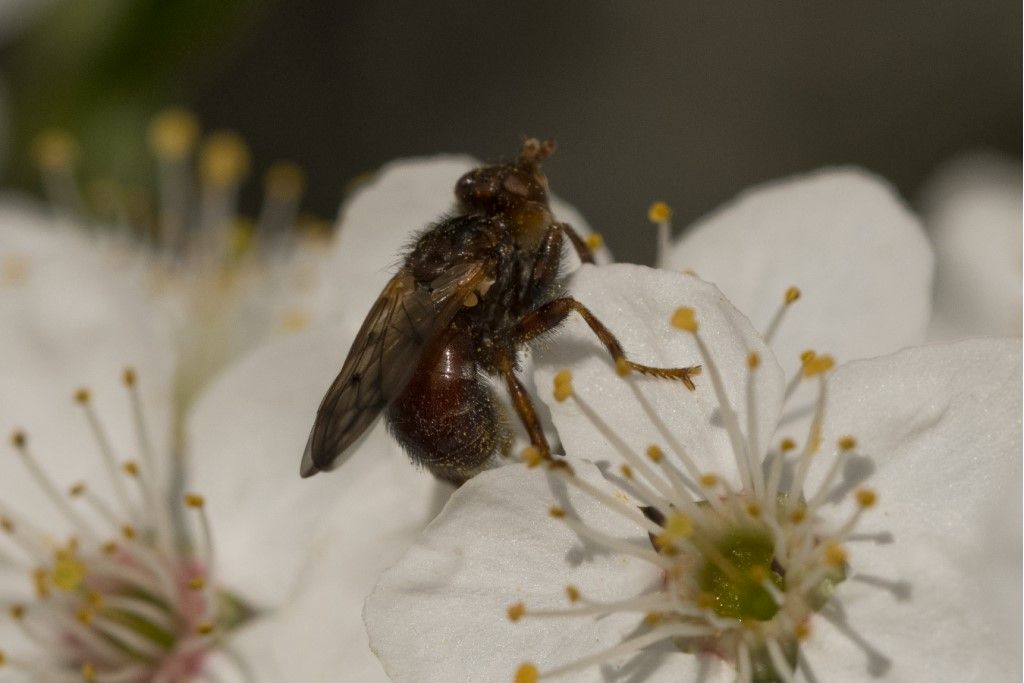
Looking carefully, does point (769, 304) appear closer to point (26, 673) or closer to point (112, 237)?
point (26, 673)

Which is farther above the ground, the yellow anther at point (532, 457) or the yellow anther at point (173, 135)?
the yellow anther at point (173, 135)

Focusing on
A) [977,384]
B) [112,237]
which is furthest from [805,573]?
[112,237]

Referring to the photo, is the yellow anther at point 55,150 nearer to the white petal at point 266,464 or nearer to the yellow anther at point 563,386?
the white petal at point 266,464

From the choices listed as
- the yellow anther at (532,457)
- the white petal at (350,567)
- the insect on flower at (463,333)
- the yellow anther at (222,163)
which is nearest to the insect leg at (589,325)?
the insect on flower at (463,333)

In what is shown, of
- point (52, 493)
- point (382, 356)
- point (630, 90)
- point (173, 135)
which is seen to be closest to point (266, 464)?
point (52, 493)

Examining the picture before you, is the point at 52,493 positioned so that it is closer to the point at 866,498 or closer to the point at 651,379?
the point at 651,379
